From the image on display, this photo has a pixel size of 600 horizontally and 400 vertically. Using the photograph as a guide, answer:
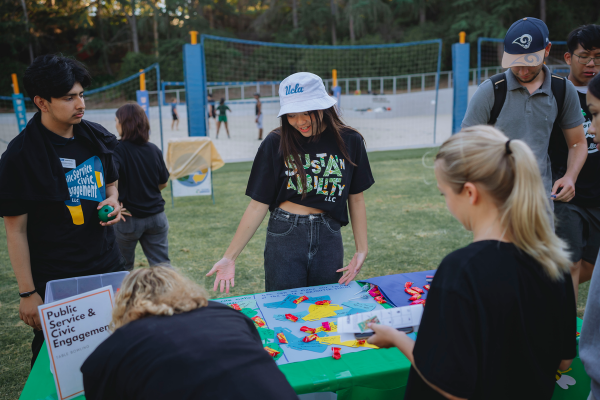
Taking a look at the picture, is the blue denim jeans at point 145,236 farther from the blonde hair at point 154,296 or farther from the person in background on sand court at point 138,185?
the blonde hair at point 154,296

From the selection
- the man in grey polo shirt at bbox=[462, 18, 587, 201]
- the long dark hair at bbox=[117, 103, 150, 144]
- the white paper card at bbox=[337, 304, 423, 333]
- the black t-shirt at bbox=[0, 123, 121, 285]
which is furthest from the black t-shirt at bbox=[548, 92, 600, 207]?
the long dark hair at bbox=[117, 103, 150, 144]

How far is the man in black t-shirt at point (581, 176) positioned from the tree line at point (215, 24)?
28787 mm

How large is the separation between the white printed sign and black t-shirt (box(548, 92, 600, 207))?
242 centimetres

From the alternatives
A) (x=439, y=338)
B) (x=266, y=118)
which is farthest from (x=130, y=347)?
(x=266, y=118)

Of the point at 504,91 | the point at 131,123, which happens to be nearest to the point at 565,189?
the point at 504,91

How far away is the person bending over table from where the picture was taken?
1116 mm

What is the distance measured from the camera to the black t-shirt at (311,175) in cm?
221

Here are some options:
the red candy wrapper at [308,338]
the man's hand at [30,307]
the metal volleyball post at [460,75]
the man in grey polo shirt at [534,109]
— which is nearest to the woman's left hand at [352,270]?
the red candy wrapper at [308,338]

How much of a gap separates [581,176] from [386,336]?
194cm

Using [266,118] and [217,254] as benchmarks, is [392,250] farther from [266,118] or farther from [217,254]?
[266,118]

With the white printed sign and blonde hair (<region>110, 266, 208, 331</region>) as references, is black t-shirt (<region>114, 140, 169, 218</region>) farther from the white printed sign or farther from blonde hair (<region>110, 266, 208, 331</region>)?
blonde hair (<region>110, 266, 208, 331</region>)

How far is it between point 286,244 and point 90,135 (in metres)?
1.08

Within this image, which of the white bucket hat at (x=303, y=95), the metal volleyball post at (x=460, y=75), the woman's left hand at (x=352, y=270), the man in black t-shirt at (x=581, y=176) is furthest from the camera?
the metal volleyball post at (x=460, y=75)

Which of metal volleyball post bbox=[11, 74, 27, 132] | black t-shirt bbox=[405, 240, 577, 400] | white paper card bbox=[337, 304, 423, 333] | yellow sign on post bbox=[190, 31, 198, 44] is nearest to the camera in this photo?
black t-shirt bbox=[405, 240, 577, 400]
